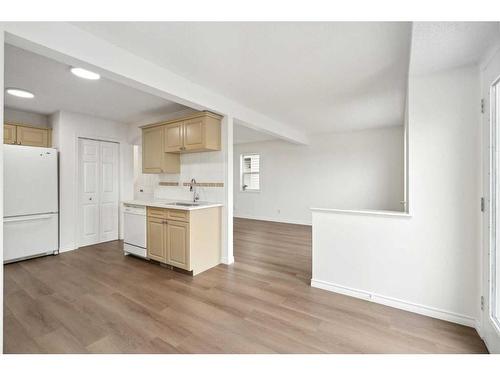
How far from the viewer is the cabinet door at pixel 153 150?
3805mm

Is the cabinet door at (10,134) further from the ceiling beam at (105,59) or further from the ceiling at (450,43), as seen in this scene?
the ceiling at (450,43)

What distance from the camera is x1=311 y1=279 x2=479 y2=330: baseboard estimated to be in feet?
6.35

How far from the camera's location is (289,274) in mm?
3041

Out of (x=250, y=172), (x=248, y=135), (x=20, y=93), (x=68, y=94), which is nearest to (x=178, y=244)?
(x=68, y=94)

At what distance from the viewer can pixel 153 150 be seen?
3.90 m

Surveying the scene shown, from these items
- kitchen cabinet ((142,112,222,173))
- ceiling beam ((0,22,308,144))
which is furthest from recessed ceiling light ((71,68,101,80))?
kitchen cabinet ((142,112,222,173))

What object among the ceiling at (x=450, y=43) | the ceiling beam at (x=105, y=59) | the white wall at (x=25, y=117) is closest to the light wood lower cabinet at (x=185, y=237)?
the ceiling beam at (x=105, y=59)

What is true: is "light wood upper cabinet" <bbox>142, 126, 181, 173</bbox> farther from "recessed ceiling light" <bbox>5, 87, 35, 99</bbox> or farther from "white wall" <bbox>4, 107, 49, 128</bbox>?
"white wall" <bbox>4, 107, 49, 128</bbox>

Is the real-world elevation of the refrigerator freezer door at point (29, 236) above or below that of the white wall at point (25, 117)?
below

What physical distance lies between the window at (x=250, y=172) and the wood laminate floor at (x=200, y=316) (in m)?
4.38

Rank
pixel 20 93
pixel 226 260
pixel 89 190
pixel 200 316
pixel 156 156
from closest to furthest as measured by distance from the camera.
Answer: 1. pixel 200 316
2. pixel 20 93
3. pixel 226 260
4. pixel 156 156
5. pixel 89 190

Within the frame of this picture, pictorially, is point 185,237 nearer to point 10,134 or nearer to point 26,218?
point 26,218

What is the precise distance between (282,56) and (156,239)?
2.83 metres
